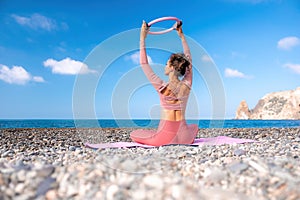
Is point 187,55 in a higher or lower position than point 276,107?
lower

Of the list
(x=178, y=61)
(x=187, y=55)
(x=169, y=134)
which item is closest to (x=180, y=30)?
(x=187, y=55)

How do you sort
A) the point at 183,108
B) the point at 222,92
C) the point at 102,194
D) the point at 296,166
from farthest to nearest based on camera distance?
the point at 183,108 < the point at 222,92 < the point at 296,166 < the point at 102,194

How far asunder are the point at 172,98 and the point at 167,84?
Result: 1.14 ft

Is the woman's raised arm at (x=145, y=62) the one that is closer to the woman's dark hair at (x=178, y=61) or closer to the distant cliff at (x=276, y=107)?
the woman's dark hair at (x=178, y=61)

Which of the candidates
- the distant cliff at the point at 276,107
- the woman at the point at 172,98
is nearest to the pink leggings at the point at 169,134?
the woman at the point at 172,98

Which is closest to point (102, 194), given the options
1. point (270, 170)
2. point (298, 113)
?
point (270, 170)

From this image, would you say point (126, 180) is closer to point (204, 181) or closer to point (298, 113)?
point (204, 181)

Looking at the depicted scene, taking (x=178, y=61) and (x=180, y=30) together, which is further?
(x=180, y=30)

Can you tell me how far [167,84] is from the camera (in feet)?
20.1

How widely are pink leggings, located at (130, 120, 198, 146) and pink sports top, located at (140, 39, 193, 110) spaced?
0.38 meters

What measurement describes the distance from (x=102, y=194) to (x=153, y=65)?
389 cm

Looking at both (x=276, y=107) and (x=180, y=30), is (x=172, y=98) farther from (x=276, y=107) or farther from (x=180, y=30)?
(x=276, y=107)

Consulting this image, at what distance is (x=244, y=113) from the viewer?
74812mm

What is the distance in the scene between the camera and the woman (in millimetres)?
6078
